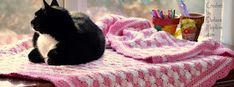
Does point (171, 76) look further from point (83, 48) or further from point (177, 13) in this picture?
point (177, 13)

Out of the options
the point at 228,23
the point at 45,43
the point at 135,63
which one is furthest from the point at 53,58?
the point at 228,23

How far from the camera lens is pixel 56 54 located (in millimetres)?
1360

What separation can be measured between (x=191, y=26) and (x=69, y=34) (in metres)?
0.68

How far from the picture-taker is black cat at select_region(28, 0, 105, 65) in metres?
1.35

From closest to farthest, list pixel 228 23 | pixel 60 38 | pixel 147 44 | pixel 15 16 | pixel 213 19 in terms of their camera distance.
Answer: pixel 60 38 < pixel 147 44 < pixel 15 16 < pixel 213 19 < pixel 228 23

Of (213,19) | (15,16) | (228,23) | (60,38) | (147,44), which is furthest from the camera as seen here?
(228,23)

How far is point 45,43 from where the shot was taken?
1.39m

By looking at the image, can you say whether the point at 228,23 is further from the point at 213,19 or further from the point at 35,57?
the point at 35,57

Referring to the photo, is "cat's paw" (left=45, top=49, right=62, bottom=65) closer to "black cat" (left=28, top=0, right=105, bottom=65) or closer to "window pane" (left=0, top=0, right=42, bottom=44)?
"black cat" (left=28, top=0, right=105, bottom=65)

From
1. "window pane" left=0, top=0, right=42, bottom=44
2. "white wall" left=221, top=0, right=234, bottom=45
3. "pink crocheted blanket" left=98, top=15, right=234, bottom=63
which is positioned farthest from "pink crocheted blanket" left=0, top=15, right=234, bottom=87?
"white wall" left=221, top=0, right=234, bottom=45

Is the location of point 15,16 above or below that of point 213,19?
above

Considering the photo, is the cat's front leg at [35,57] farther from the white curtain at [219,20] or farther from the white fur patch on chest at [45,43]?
the white curtain at [219,20]

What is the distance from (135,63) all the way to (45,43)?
1.01ft

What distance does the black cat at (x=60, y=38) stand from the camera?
1353 millimetres
